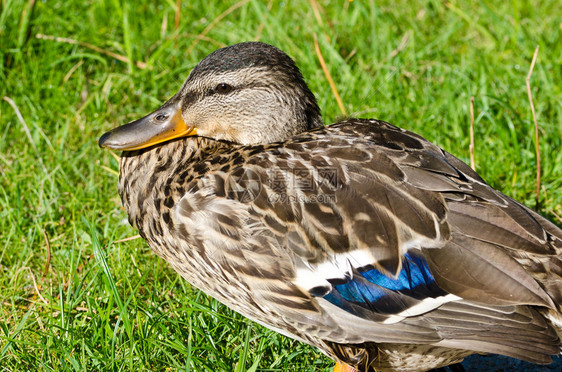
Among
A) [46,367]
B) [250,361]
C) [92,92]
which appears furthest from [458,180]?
[92,92]

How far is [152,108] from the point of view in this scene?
16.2 feet

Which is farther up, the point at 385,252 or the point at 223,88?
the point at 223,88

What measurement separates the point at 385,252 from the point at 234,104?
1.11 meters

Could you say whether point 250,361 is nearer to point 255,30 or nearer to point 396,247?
point 396,247

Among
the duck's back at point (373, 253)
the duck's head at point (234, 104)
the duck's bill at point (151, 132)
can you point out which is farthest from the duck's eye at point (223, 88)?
the duck's back at point (373, 253)

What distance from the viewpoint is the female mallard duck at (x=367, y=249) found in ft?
9.11

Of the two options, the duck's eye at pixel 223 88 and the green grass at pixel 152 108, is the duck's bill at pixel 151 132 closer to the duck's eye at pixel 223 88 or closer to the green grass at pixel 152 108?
the duck's eye at pixel 223 88

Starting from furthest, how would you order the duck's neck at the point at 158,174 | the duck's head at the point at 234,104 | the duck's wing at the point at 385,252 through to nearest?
the duck's head at the point at 234,104 → the duck's neck at the point at 158,174 → the duck's wing at the point at 385,252

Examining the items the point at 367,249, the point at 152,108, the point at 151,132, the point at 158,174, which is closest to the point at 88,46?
the point at 152,108

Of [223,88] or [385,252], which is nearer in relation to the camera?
[385,252]

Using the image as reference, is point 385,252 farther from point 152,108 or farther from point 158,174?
point 152,108

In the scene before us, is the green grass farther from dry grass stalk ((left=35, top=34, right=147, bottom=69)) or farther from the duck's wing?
the duck's wing

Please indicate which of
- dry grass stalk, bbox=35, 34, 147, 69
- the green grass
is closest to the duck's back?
the green grass

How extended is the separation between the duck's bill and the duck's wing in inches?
20.0
